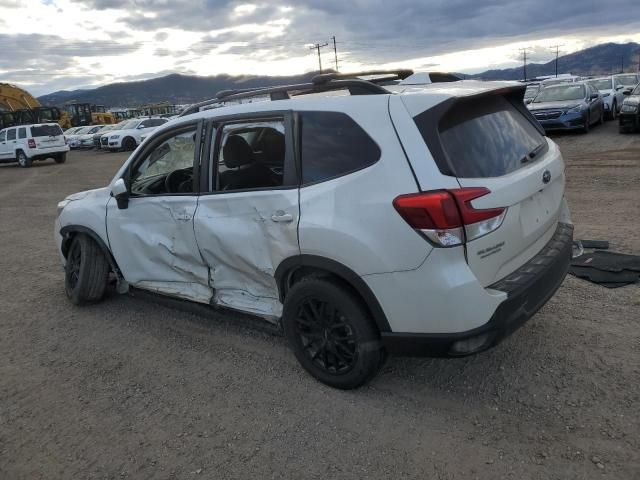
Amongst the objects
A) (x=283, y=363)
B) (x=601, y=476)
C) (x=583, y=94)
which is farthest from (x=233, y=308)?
(x=583, y=94)

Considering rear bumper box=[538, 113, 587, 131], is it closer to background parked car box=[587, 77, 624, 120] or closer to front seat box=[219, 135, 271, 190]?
background parked car box=[587, 77, 624, 120]

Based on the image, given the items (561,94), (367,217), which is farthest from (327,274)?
(561,94)

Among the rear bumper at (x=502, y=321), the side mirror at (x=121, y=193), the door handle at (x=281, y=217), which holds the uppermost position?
the side mirror at (x=121, y=193)

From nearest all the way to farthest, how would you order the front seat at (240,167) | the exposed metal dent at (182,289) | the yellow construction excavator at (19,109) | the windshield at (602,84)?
1. the front seat at (240,167)
2. the exposed metal dent at (182,289)
3. the windshield at (602,84)
4. the yellow construction excavator at (19,109)

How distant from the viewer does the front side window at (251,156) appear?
11.6 ft

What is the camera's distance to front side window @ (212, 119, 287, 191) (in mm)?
3541

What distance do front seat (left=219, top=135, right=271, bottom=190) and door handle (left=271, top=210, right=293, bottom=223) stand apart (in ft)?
1.12

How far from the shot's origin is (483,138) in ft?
10.2

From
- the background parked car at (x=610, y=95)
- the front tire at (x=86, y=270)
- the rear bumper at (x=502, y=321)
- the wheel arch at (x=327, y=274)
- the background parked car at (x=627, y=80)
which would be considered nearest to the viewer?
the rear bumper at (x=502, y=321)

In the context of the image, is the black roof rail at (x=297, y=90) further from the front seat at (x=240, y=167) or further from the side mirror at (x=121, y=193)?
the side mirror at (x=121, y=193)

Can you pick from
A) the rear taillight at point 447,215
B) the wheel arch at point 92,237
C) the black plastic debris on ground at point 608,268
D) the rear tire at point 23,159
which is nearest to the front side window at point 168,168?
the wheel arch at point 92,237

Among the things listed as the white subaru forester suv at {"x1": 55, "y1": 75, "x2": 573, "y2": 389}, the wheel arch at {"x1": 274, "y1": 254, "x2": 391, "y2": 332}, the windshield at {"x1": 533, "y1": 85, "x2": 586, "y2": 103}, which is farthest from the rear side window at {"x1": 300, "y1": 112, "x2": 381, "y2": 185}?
the windshield at {"x1": 533, "y1": 85, "x2": 586, "y2": 103}

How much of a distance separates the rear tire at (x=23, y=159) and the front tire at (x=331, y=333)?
2567cm

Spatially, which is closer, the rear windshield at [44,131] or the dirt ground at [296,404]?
the dirt ground at [296,404]
